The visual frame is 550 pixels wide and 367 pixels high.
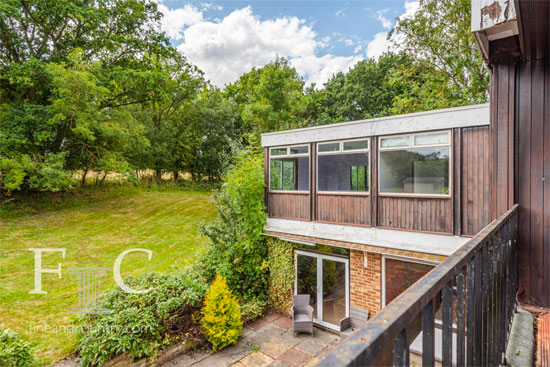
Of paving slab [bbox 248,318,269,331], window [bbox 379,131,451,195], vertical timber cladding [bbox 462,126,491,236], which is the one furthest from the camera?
paving slab [bbox 248,318,269,331]

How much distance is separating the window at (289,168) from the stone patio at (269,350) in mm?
3631

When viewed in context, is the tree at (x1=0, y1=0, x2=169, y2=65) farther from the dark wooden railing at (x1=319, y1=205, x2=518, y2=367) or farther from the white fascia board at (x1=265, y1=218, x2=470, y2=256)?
the dark wooden railing at (x1=319, y1=205, x2=518, y2=367)

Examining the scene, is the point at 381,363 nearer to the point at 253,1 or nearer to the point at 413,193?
the point at 413,193

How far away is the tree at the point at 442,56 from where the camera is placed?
38.0ft

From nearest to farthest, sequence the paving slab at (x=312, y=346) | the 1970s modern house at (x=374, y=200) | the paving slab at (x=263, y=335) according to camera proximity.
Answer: the 1970s modern house at (x=374, y=200)
the paving slab at (x=312, y=346)
the paving slab at (x=263, y=335)

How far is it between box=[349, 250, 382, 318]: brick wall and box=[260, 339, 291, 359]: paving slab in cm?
188

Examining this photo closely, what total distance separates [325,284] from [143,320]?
4334 mm

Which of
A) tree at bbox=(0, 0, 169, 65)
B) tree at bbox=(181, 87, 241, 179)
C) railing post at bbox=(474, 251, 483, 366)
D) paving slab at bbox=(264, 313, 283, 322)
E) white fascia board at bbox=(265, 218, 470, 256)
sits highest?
tree at bbox=(0, 0, 169, 65)

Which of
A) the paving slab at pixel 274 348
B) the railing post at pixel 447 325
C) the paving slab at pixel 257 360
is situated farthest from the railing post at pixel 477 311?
the paving slab at pixel 274 348

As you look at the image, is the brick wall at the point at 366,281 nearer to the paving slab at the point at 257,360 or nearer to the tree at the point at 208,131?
the paving slab at the point at 257,360

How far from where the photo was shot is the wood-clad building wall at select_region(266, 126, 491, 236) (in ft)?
15.9

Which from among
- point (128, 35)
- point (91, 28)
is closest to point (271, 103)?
point (128, 35)

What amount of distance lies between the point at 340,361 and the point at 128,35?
18845mm

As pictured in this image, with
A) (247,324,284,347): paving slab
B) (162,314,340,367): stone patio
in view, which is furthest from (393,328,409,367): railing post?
(247,324,284,347): paving slab
